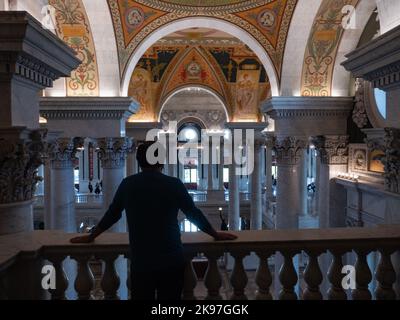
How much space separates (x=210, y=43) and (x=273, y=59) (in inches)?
216

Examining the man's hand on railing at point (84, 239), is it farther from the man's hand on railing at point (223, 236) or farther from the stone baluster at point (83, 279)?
the man's hand on railing at point (223, 236)

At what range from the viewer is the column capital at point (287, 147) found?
30.3ft

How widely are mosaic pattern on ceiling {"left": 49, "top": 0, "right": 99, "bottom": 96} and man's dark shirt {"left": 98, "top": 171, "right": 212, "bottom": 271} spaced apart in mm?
6453

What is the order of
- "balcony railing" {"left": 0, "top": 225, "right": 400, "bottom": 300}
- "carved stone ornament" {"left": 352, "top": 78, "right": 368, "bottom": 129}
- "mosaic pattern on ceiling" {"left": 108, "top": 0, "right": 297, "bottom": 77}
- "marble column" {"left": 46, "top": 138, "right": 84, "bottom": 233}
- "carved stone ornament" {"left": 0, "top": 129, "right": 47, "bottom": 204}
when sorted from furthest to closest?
1. "mosaic pattern on ceiling" {"left": 108, "top": 0, "right": 297, "bottom": 77}
2. "marble column" {"left": 46, "top": 138, "right": 84, "bottom": 233}
3. "carved stone ornament" {"left": 352, "top": 78, "right": 368, "bottom": 129}
4. "carved stone ornament" {"left": 0, "top": 129, "right": 47, "bottom": 204}
5. "balcony railing" {"left": 0, "top": 225, "right": 400, "bottom": 300}

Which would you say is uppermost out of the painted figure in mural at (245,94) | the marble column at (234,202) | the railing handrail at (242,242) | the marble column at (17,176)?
the painted figure in mural at (245,94)

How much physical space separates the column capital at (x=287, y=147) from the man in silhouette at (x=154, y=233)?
715 cm

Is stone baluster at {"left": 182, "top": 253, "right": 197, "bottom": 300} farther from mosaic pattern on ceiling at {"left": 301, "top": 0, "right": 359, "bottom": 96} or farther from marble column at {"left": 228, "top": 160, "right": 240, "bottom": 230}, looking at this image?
marble column at {"left": 228, "top": 160, "right": 240, "bottom": 230}

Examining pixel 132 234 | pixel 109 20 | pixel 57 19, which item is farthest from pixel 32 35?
pixel 109 20

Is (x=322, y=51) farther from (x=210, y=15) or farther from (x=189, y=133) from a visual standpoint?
(x=189, y=133)

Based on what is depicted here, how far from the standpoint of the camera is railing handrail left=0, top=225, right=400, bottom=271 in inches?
101

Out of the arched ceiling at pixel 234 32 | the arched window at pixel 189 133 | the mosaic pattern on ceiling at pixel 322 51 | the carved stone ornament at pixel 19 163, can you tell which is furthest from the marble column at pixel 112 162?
the arched window at pixel 189 133

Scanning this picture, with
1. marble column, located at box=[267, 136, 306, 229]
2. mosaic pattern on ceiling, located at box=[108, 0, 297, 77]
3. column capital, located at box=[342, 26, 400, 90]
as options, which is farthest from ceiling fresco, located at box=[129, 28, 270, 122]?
column capital, located at box=[342, 26, 400, 90]
